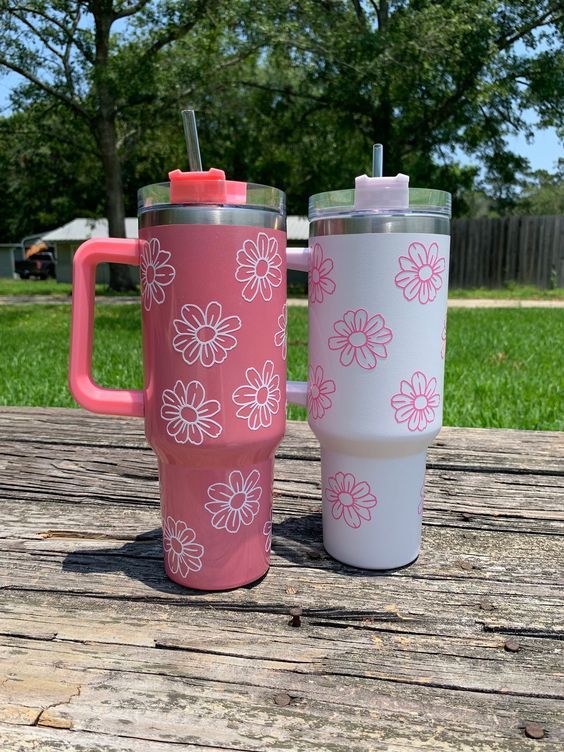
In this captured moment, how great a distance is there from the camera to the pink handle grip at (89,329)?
2.75 feet

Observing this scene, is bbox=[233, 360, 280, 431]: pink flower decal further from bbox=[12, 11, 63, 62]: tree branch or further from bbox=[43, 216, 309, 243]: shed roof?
bbox=[43, 216, 309, 243]: shed roof

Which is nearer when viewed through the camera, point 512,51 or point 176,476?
point 176,476

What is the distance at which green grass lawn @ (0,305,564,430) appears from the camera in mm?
2371

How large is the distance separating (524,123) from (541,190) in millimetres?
17110

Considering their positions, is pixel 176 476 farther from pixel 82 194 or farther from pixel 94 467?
pixel 82 194

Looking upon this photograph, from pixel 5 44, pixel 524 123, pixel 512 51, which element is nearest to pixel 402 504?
pixel 5 44

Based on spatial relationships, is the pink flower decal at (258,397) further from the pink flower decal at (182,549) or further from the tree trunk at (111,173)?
the tree trunk at (111,173)

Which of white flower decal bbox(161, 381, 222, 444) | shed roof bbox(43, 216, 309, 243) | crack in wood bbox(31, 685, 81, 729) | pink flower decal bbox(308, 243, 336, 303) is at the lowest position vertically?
crack in wood bbox(31, 685, 81, 729)

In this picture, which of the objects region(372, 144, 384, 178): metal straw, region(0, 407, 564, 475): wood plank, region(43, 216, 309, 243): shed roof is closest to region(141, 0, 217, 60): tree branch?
region(43, 216, 309, 243): shed roof

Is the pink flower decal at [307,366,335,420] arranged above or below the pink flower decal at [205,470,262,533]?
above

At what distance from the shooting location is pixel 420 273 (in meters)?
0.83

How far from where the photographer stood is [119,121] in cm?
1181

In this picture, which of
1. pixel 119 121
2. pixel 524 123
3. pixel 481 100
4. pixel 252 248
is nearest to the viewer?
pixel 252 248

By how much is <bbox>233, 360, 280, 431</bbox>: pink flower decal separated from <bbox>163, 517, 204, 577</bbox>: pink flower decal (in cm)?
17
